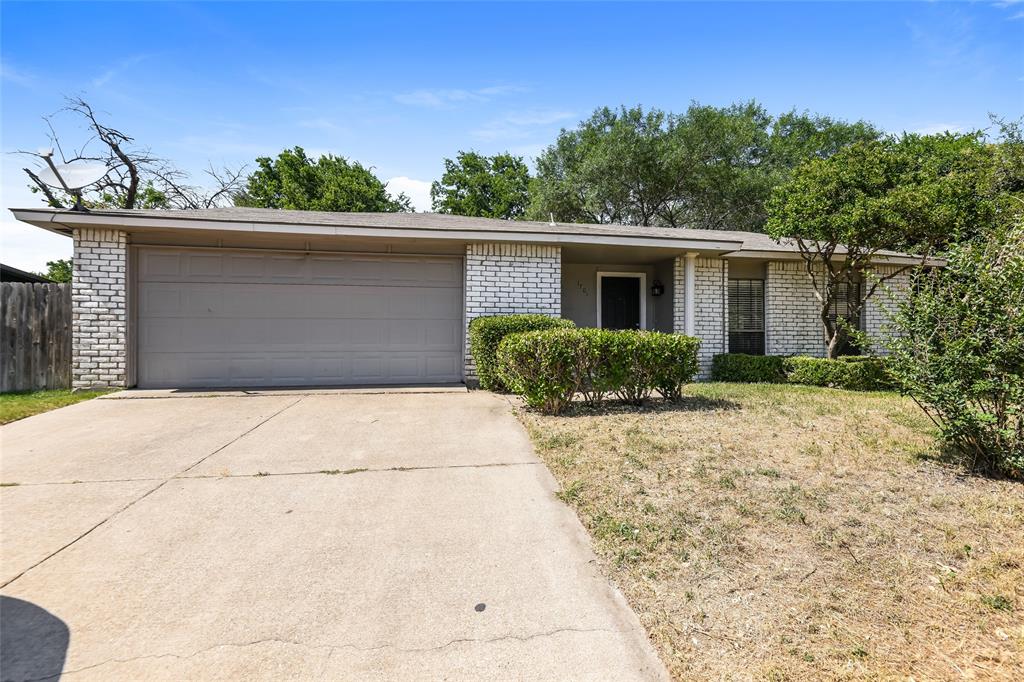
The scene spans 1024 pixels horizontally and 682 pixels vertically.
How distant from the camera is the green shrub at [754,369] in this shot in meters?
9.15

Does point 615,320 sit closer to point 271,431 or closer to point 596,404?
point 596,404

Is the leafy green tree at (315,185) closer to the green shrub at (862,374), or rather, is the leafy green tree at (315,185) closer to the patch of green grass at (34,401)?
the patch of green grass at (34,401)

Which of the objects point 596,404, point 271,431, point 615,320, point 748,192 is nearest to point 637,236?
point 615,320

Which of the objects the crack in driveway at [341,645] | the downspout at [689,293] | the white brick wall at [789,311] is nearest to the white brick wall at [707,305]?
the downspout at [689,293]

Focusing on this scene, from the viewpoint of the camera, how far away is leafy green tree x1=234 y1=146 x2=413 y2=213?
24.6m

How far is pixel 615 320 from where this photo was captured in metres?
11.0

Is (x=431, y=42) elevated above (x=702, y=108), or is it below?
below

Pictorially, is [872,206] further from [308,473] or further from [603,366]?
[308,473]

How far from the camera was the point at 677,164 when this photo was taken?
20.7 meters

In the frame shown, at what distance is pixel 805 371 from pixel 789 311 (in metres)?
2.25

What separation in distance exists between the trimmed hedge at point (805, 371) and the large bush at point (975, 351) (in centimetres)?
502

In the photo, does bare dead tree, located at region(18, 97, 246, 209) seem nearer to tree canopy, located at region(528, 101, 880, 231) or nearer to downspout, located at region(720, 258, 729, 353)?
downspout, located at region(720, 258, 729, 353)

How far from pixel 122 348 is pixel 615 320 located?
30.4ft

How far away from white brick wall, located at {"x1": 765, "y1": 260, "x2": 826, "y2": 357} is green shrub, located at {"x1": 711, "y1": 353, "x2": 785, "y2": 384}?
1.63 metres
